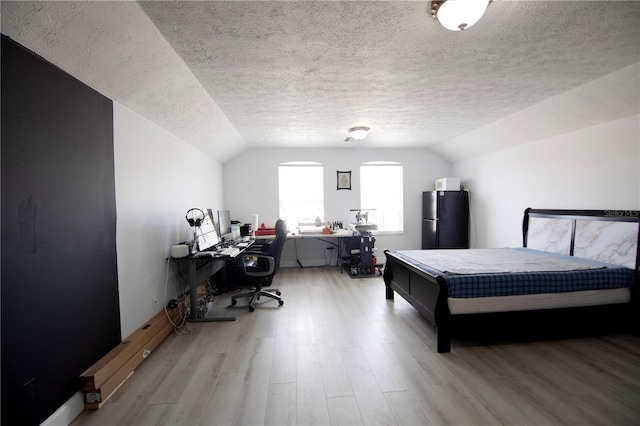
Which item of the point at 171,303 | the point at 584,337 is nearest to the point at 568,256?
the point at 584,337

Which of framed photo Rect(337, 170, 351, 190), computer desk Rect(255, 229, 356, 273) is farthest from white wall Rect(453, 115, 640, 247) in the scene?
computer desk Rect(255, 229, 356, 273)

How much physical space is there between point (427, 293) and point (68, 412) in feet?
9.37

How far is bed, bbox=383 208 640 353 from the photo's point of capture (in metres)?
2.41

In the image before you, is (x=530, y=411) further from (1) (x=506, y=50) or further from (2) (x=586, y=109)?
(2) (x=586, y=109)

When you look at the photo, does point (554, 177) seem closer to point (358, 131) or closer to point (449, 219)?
point (449, 219)

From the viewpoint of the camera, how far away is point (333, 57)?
2.13 meters

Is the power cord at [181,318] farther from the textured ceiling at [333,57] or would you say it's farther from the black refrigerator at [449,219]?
the black refrigerator at [449,219]

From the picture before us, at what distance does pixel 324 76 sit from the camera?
245 cm

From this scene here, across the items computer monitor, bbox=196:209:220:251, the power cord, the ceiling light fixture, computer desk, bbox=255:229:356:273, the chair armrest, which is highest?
the ceiling light fixture

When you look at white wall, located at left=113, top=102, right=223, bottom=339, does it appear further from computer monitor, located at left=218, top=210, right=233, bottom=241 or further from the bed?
the bed

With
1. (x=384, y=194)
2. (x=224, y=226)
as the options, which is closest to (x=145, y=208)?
(x=224, y=226)

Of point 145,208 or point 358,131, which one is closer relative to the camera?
point 145,208

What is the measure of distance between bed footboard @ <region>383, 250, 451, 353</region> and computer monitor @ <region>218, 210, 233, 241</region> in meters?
2.55

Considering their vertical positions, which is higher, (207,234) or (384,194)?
(384,194)
